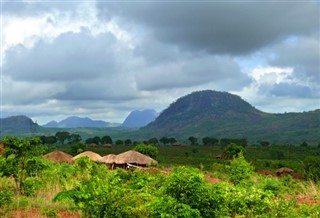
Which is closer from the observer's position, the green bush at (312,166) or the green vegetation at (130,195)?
the green vegetation at (130,195)

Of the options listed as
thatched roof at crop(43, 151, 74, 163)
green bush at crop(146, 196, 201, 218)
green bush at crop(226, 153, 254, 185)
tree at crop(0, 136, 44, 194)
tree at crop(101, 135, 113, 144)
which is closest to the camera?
green bush at crop(146, 196, 201, 218)

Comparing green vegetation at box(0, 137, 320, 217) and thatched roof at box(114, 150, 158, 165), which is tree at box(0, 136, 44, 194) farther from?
thatched roof at box(114, 150, 158, 165)

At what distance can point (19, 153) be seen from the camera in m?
17.4

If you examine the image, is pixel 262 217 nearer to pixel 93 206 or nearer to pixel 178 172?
pixel 178 172

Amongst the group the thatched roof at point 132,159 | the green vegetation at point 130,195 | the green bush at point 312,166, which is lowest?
the green bush at point 312,166

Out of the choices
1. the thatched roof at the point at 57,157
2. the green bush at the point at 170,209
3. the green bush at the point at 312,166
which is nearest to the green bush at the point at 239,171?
the green bush at the point at 170,209

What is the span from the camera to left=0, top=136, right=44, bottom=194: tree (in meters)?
17.0

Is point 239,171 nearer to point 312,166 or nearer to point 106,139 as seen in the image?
point 312,166

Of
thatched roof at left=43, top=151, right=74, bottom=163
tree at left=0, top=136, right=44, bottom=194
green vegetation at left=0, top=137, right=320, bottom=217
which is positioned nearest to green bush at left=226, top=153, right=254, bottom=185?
green vegetation at left=0, top=137, right=320, bottom=217

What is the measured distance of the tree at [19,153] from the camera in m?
17.0

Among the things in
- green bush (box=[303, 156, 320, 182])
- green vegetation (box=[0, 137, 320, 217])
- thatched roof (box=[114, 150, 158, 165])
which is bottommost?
green bush (box=[303, 156, 320, 182])

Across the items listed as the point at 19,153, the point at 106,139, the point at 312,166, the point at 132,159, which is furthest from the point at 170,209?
the point at 106,139

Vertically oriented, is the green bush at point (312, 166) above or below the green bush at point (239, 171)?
below

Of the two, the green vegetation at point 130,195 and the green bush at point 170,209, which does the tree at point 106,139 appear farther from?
the green bush at point 170,209
